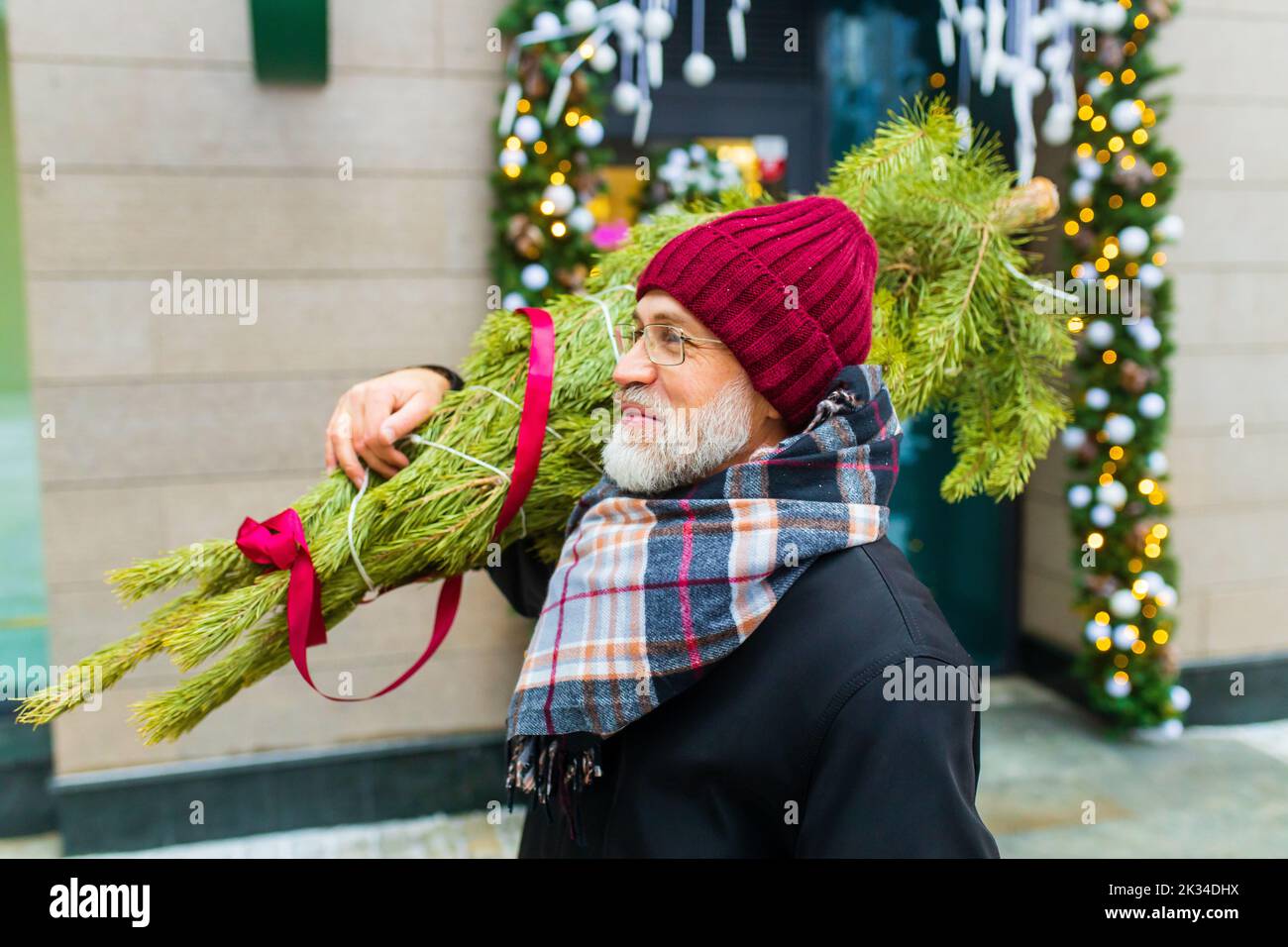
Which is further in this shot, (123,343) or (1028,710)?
(1028,710)

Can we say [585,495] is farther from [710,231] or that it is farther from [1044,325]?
[1044,325]

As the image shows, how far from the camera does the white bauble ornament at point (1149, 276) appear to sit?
4395mm

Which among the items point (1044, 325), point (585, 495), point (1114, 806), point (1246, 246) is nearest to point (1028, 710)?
point (1114, 806)

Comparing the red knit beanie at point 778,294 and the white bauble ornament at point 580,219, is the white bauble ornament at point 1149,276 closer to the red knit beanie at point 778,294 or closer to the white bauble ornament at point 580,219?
the white bauble ornament at point 580,219

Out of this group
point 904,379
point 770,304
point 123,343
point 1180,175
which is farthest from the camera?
point 1180,175

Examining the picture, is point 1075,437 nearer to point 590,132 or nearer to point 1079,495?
point 1079,495

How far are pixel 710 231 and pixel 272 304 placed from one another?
8.97 feet

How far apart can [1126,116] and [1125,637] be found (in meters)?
2.23

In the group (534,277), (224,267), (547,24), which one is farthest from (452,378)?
(547,24)

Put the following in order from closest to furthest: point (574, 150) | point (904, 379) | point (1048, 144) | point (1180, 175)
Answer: point (904, 379) < point (574, 150) < point (1180, 175) < point (1048, 144)

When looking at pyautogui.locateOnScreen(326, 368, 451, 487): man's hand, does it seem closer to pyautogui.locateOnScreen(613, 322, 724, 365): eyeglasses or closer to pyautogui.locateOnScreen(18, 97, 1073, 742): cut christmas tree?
pyautogui.locateOnScreen(18, 97, 1073, 742): cut christmas tree

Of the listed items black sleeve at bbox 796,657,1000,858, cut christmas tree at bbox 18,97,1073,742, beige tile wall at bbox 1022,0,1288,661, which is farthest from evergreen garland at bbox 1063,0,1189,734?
black sleeve at bbox 796,657,1000,858

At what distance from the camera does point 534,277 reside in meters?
3.82

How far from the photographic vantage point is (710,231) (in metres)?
1.49
